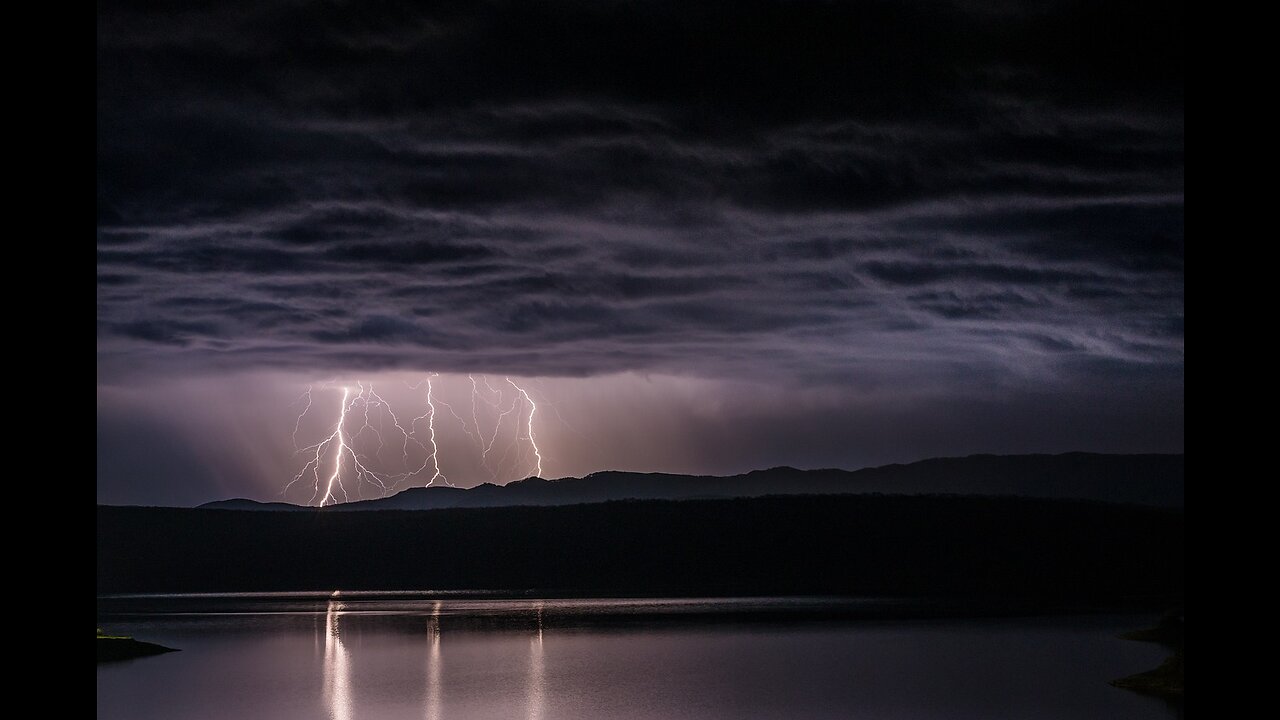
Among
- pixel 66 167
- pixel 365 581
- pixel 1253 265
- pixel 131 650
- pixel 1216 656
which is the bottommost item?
pixel 365 581

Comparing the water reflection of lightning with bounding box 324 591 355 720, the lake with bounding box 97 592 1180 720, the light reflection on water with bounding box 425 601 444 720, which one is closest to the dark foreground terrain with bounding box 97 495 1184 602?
the lake with bounding box 97 592 1180 720

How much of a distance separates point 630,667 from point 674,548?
295 feet

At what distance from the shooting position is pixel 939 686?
35.3 metres

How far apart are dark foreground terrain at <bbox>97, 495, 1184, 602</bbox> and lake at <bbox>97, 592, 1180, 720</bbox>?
48.2 meters

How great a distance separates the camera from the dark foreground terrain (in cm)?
11850

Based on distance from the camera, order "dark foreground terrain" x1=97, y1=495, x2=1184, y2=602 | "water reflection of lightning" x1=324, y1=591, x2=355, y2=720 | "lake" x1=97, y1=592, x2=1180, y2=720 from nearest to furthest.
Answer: "lake" x1=97, y1=592, x2=1180, y2=720 < "water reflection of lightning" x1=324, y1=591, x2=355, y2=720 < "dark foreground terrain" x1=97, y1=495, x2=1184, y2=602

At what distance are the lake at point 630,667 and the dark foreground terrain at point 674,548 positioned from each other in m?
48.2

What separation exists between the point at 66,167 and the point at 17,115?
8.0 inches

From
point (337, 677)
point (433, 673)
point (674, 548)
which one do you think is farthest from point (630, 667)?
point (674, 548)

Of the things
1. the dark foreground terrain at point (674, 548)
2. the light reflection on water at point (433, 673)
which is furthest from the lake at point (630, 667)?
the dark foreground terrain at point (674, 548)

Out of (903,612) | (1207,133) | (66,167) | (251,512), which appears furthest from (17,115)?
(251,512)

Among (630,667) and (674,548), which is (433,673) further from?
(674,548)

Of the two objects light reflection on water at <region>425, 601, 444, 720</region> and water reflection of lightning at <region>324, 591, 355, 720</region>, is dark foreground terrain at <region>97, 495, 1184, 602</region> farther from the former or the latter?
water reflection of lightning at <region>324, 591, 355, 720</region>

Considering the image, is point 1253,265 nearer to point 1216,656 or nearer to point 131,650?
point 1216,656
